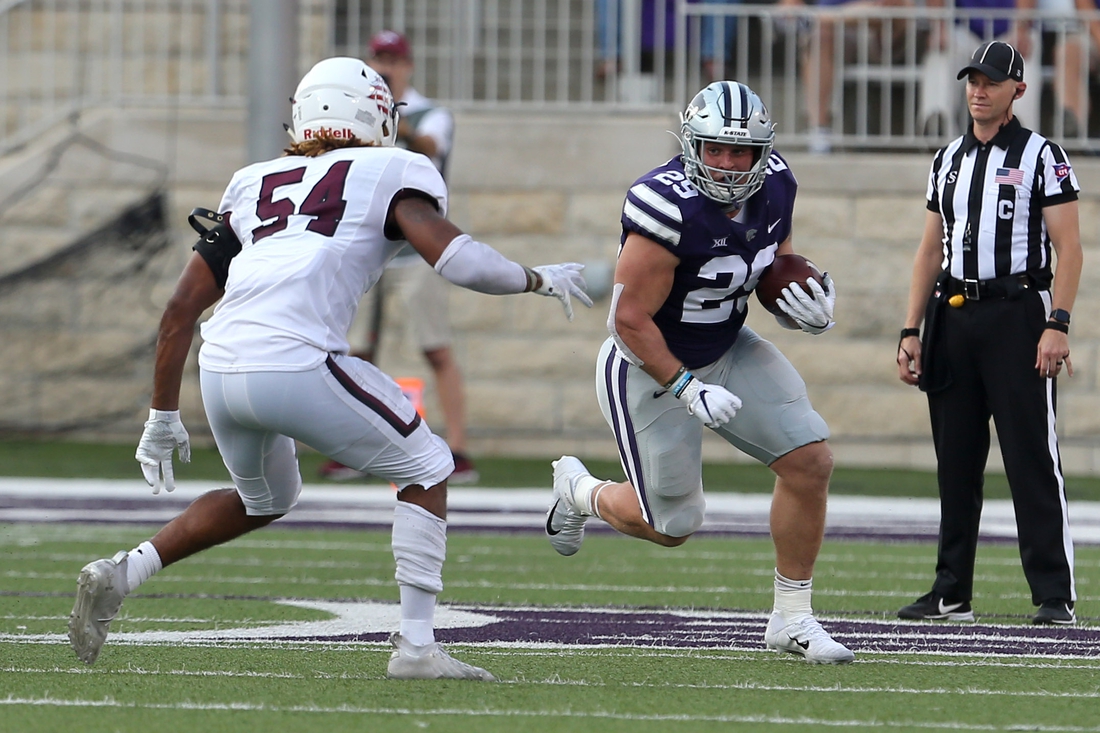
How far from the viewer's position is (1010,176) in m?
5.43

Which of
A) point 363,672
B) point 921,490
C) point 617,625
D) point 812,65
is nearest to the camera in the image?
point 363,672

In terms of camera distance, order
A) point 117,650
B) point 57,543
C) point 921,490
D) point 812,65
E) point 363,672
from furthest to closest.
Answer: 1. point 812,65
2. point 921,490
3. point 57,543
4. point 117,650
5. point 363,672

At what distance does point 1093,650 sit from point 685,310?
1.44m

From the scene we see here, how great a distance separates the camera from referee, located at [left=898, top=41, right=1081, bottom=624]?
5398mm

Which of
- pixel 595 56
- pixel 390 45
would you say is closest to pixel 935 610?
pixel 390 45

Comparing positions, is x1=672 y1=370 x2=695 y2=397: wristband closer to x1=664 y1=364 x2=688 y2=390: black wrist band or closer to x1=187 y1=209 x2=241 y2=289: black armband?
x1=664 y1=364 x2=688 y2=390: black wrist band

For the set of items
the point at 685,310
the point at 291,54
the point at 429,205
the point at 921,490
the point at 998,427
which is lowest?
the point at 921,490

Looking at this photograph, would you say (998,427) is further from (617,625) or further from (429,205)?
(429,205)

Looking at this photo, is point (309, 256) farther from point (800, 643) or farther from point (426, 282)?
point (426, 282)

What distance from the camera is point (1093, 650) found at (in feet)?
15.6

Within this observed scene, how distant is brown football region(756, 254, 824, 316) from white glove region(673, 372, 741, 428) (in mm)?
374

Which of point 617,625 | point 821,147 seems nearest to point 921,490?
point 821,147

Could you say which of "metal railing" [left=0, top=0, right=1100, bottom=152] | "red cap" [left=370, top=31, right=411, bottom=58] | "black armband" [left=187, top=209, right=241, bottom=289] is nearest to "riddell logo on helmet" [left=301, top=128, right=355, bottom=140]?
"black armband" [left=187, top=209, right=241, bottom=289]

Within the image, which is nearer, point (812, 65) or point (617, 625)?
point (617, 625)
